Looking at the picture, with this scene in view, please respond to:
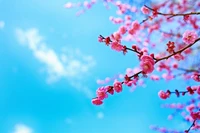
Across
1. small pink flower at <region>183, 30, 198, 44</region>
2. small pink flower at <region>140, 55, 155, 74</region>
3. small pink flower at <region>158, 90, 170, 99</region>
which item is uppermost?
small pink flower at <region>183, 30, 198, 44</region>

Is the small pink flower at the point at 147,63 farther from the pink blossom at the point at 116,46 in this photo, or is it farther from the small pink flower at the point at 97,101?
the small pink flower at the point at 97,101

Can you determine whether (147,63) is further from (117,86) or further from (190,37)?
(190,37)

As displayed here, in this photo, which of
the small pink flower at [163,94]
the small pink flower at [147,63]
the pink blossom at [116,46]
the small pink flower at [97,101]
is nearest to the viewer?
the small pink flower at [147,63]

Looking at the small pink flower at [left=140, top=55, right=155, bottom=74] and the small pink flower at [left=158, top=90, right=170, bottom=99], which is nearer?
the small pink flower at [left=140, top=55, right=155, bottom=74]

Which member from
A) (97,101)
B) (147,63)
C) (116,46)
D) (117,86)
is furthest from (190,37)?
(97,101)

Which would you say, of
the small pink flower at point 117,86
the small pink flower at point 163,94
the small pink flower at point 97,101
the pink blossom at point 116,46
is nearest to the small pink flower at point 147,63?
the pink blossom at point 116,46

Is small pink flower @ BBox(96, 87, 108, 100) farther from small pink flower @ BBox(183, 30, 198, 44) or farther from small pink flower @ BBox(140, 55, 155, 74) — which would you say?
small pink flower @ BBox(183, 30, 198, 44)

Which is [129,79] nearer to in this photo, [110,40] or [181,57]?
[110,40]

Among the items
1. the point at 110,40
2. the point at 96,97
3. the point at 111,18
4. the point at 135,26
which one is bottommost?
the point at 96,97

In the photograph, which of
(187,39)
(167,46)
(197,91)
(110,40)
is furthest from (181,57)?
(110,40)

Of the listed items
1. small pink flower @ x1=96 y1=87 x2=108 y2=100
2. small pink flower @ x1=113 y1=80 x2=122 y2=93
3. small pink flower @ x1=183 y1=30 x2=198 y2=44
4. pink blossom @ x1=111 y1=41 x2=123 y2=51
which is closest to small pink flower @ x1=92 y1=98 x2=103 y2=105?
small pink flower @ x1=96 y1=87 x2=108 y2=100

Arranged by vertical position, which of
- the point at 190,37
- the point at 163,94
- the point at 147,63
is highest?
the point at 190,37
